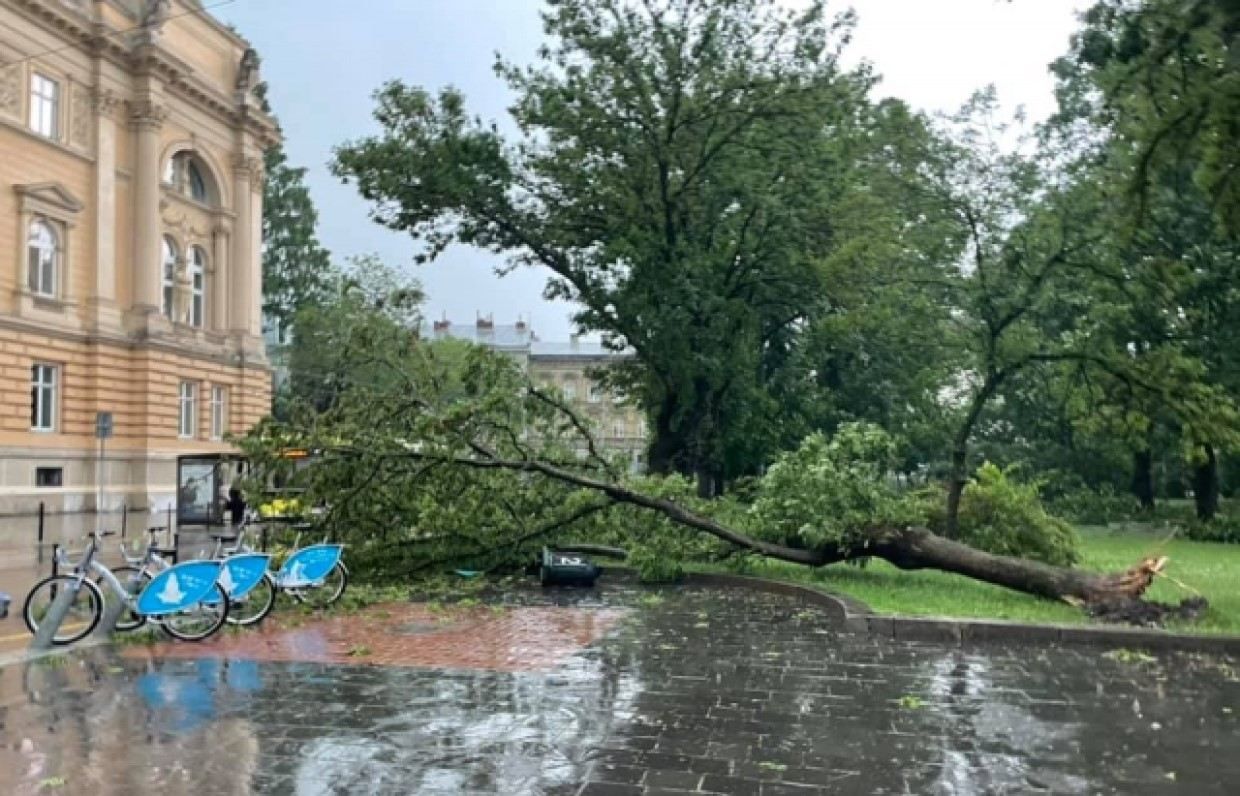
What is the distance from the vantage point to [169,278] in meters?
39.6

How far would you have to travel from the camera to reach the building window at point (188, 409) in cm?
3916

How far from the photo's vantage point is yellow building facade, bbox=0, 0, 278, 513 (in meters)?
31.6

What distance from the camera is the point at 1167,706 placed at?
7484 millimetres

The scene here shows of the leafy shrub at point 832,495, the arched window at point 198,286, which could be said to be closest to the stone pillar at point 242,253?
the arched window at point 198,286

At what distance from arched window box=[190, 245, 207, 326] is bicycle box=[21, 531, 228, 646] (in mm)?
33254

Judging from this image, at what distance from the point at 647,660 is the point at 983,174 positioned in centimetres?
1057

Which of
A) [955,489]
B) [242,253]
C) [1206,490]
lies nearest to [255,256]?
[242,253]

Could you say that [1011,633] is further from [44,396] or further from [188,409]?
[188,409]

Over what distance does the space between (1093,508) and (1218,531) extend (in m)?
7.59

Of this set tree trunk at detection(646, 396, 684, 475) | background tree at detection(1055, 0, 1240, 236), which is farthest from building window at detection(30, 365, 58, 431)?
background tree at detection(1055, 0, 1240, 236)

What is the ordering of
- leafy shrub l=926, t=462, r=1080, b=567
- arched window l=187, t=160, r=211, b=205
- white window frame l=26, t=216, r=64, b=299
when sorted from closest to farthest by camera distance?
leafy shrub l=926, t=462, r=1080, b=567 → white window frame l=26, t=216, r=64, b=299 → arched window l=187, t=160, r=211, b=205

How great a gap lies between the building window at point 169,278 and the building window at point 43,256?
211 inches

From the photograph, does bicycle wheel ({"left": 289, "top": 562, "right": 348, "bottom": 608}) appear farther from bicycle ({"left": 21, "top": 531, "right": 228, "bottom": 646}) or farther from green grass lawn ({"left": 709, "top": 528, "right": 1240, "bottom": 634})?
green grass lawn ({"left": 709, "top": 528, "right": 1240, "bottom": 634})

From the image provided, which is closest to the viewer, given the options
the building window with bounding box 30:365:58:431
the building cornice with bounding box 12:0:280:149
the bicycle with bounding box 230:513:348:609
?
the bicycle with bounding box 230:513:348:609
